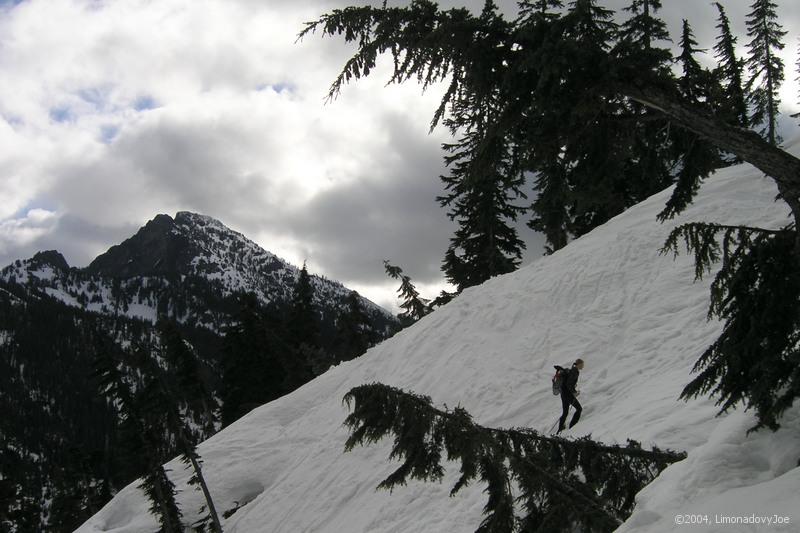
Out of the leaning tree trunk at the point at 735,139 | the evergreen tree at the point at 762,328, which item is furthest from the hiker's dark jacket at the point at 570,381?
the leaning tree trunk at the point at 735,139

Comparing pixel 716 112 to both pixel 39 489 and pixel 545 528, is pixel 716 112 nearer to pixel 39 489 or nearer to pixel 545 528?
pixel 545 528

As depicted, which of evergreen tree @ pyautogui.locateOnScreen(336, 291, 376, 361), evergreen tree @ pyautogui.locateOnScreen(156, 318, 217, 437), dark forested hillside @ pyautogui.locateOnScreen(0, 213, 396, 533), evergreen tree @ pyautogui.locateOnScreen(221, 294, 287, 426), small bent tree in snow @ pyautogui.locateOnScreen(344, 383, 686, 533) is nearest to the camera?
small bent tree in snow @ pyautogui.locateOnScreen(344, 383, 686, 533)

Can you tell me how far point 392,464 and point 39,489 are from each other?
142 m

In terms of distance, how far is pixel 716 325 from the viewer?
14.1 meters

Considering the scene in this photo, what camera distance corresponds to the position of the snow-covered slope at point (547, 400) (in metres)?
4.18

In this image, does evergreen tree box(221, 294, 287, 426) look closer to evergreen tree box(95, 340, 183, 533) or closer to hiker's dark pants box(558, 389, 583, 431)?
evergreen tree box(95, 340, 183, 533)

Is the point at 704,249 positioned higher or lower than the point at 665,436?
higher

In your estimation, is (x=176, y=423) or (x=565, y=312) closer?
(x=565, y=312)

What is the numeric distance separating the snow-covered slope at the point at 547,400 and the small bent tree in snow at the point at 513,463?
1.57ft

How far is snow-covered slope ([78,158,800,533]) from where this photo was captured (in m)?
4.18

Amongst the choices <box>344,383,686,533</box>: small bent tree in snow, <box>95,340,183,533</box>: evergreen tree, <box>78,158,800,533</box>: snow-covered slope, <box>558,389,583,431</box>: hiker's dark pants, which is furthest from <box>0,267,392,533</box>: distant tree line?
<box>344,383,686,533</box>: small bent tree in snow

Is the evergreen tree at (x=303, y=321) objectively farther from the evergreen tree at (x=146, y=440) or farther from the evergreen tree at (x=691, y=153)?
the evergreen tree at (x=691, y=153)

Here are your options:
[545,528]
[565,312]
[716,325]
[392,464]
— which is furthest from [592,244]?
[545,528]

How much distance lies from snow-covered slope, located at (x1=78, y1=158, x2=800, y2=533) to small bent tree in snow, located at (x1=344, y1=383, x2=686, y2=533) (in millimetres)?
478
